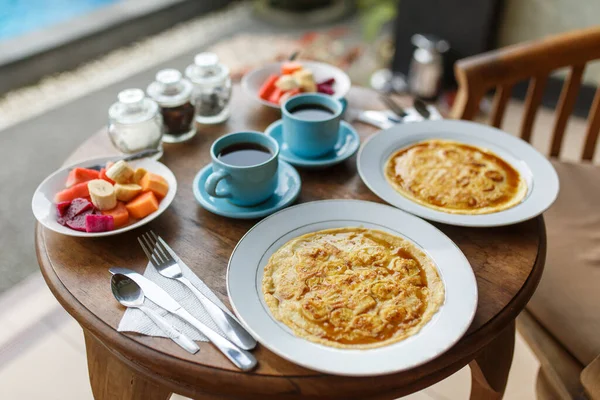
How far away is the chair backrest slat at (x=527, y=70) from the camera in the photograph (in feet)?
5.24

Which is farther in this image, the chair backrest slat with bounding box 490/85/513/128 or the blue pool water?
the blue pool water

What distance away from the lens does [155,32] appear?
14.3 ft

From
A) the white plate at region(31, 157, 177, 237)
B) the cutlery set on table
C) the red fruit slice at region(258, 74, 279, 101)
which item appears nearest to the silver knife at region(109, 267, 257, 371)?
the cutlery set on table

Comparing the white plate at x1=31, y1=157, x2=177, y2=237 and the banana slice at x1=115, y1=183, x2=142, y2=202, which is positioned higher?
the banana slice at x1=115, y1=183, x2=142, y2=202

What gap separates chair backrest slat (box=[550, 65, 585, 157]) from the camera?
65.3 inches

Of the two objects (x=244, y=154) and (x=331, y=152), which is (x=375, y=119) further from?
(x=244, y=154)

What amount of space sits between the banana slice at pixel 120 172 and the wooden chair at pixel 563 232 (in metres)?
0.92

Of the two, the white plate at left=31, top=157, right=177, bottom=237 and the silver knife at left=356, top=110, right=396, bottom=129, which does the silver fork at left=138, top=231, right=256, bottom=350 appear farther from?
the silver knife at left=356, top=110, right=396, bottom=129

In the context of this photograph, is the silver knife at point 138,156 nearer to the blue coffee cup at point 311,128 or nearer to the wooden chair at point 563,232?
the blue coffee cup at point 311,128

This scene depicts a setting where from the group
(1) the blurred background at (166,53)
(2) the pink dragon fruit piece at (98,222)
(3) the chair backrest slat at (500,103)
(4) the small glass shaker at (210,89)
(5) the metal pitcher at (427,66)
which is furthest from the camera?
(5) the metal pitcher at (427,66)

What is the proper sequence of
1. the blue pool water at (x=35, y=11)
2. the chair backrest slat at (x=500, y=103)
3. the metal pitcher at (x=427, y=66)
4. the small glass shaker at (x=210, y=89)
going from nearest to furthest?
1. the small glass shaker at (x=210, y=89)
2. the chair backrest slat at (x=500, y=103)
3. the metal pitcher at (x=427, y=66)
4. the blue pool water at (x=35, y=11)

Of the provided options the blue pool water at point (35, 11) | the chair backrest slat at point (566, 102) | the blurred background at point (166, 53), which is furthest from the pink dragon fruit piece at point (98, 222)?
the blue pool water at point (35, 11)

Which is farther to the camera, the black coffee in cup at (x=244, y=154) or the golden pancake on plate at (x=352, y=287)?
the black coffee in cup at (x=244, y=154)

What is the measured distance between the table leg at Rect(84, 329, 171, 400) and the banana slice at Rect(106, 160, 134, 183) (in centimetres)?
32
